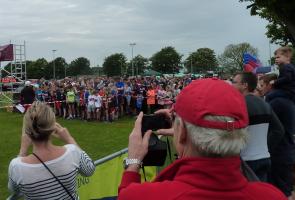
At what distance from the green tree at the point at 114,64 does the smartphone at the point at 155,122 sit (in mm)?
110568

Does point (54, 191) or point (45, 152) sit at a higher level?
point (45, 152)

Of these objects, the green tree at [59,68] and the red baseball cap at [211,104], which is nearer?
the red baseball cap at [211,104]

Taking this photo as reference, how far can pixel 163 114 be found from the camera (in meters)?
2.71

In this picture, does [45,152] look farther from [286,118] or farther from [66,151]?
[286,118]

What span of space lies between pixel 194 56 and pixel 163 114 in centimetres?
12121

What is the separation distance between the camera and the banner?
4.75 metres

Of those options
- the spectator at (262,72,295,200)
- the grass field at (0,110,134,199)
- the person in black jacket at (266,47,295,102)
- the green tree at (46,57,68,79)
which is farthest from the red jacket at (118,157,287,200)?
Result: the green tree at (46,57,68,79)

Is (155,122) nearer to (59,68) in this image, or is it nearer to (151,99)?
(151,99)

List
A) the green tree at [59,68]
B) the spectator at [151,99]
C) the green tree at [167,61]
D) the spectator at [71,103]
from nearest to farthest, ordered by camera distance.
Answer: the spectator at [71,103], the spectator at [151,99], the green tree at [59,68], the green tree at [167,61]

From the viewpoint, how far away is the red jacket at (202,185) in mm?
1726

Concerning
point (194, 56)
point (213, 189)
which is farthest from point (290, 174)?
point (194, 56)

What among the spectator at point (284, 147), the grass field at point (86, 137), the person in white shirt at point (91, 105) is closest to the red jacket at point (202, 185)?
the spectator at point (284, 147)

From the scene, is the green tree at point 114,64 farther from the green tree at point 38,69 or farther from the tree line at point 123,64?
the green tree at point 38,69

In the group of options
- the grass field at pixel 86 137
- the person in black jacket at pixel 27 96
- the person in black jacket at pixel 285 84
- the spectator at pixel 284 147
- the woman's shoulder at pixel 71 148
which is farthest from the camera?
the person in black jacket at pixel 27 96
